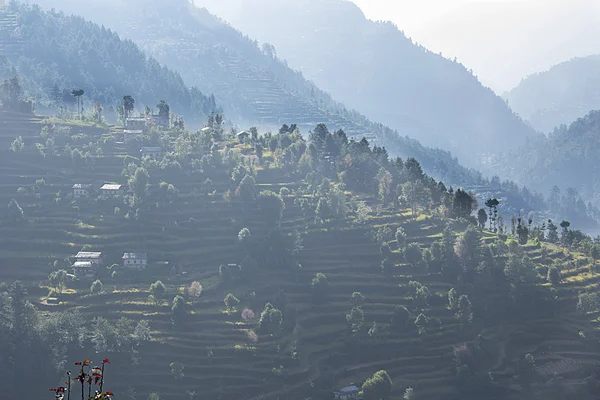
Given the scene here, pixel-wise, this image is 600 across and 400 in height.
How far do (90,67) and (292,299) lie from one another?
11153 cm

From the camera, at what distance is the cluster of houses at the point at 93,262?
89.0 metres

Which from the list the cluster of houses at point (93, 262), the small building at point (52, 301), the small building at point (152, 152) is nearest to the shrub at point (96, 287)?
the cluster of houses at point (93, 262)

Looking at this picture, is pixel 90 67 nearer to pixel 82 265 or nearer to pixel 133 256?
pixel 133 256

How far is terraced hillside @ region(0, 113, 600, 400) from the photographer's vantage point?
80250mm

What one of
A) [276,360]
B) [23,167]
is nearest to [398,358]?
[276,360]

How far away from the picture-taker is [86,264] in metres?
89.2

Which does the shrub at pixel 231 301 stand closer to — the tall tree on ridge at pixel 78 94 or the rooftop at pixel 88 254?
the rooftop at pixel 88 254

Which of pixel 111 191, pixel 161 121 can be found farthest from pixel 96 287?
pixel 161 121

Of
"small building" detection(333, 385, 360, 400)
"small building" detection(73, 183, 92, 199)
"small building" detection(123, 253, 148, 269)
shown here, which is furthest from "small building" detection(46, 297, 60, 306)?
"small building" detection(333, 385, 360, 400)

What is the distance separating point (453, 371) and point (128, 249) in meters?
37.2

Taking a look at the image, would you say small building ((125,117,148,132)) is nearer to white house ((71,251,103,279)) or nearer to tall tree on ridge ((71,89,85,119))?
tall tree on ridge ((71,89,85,119))

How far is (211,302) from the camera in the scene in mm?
87000

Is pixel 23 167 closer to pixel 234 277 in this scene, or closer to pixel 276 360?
pixel 234 277

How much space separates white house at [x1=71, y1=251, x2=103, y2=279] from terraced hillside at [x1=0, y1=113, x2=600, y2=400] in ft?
3.67
